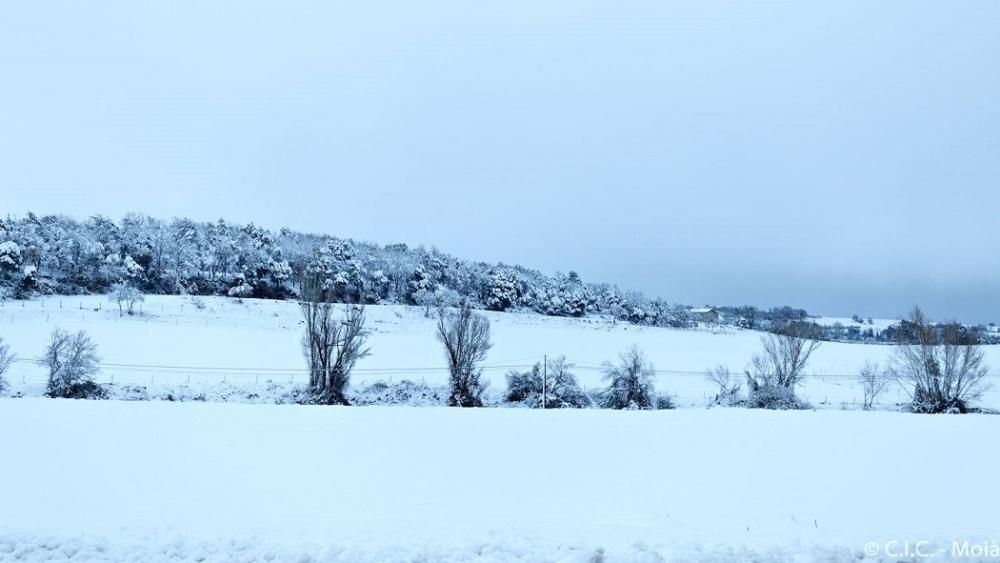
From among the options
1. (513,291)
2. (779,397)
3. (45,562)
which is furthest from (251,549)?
(513,291)

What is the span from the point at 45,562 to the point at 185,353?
→ 27.9m

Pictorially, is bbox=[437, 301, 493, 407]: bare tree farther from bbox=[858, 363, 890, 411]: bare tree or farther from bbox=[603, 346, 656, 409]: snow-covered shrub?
bbox=[858, 363, 890, 411]: bare tree

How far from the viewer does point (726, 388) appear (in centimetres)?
2711

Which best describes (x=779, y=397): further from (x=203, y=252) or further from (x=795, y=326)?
(x=203, y=252)

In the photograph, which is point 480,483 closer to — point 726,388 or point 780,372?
point 726,388

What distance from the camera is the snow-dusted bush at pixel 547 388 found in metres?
23.6

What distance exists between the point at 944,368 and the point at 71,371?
121 ft

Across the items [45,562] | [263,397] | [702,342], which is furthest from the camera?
[702,342]

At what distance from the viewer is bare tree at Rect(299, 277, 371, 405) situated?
2456cm

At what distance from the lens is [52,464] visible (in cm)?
891

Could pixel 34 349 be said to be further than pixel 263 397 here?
Yes

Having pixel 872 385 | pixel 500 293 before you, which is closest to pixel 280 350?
pixel 872 385

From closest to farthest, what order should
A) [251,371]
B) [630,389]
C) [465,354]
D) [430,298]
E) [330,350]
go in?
1. [630,389]
2. [330,350]
3. [465,354]
4. [251,371]
5. [430,298]

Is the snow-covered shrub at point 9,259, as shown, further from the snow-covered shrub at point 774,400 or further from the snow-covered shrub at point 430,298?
the snow-covered shrub at point 774,400
